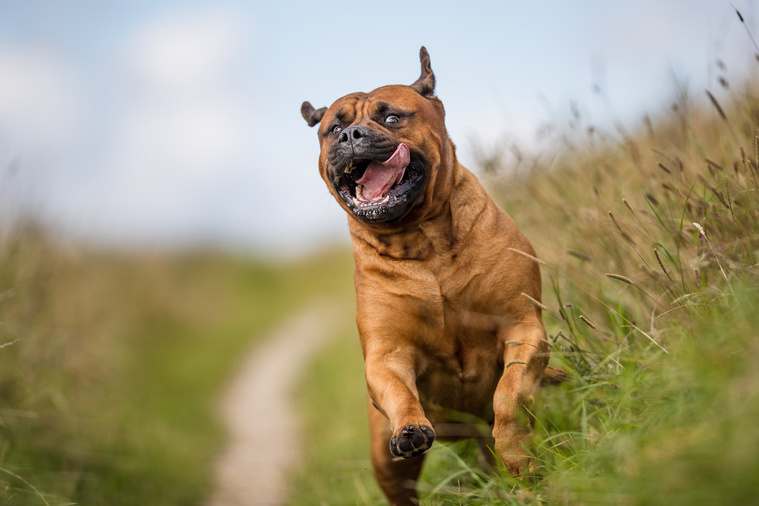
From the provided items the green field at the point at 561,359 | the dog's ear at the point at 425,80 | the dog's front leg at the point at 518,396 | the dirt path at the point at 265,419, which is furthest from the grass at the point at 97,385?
the dog's ear at the point at 425,80

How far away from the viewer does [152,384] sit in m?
9.11

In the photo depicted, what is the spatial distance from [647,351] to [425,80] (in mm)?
1961

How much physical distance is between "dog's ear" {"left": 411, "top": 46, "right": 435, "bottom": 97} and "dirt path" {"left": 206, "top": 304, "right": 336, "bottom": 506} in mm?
3392

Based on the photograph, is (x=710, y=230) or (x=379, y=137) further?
(x=379, y=137)

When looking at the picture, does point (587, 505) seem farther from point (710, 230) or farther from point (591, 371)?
point (710, 230)

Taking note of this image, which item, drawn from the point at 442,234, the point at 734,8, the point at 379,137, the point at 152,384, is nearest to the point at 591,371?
the point at 442,234

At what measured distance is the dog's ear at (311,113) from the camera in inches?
166

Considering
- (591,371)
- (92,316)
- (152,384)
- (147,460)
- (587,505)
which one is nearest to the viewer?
(587,505)

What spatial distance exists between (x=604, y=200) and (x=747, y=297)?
105 inches

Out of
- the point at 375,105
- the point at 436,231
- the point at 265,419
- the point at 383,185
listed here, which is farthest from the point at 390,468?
the point at 265,419

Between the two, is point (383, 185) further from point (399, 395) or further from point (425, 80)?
point (399, 395)

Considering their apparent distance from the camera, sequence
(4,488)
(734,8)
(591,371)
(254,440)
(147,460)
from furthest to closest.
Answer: (254,440)
(147,460)
(4,488)
(591,371)
(734,8)

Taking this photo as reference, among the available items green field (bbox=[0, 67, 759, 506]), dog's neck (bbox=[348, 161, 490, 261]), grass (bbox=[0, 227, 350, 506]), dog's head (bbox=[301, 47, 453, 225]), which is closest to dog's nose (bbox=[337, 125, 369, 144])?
dog's head (bbox=[301, 47, 453, 225])

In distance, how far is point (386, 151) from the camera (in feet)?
11.4
